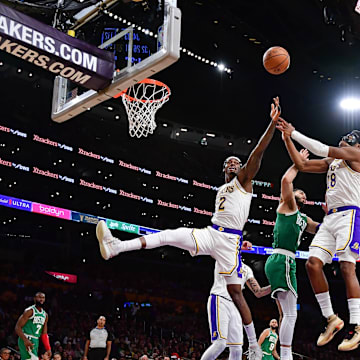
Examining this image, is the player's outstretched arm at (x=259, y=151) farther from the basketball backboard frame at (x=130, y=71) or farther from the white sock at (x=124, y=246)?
the white sock at (x=124, y=246)

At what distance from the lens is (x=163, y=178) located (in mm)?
24047

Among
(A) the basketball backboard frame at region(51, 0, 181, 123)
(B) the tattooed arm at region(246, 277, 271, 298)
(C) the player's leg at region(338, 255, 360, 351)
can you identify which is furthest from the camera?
(B) the tattooed arm at region(246, 277, 271, 298)

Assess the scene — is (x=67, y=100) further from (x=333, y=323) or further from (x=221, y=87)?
(x=221, y=87)

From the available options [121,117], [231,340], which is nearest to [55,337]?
[231,340]

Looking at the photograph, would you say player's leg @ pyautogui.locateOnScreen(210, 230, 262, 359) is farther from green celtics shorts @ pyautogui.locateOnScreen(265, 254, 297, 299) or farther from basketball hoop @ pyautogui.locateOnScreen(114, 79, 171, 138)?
basketball hoop @ pyautogui.locateOnScreen(114, 79, 171, 138)

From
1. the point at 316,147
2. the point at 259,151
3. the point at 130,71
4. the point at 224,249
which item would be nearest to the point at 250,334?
the point at 224,249

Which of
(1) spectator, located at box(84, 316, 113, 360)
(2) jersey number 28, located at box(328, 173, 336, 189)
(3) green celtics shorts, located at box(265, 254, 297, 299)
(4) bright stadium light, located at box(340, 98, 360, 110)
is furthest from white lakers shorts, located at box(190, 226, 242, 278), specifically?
(4) bright stadium light, located at box(340, 98, 360, 110)

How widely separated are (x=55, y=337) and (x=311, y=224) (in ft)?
34.1

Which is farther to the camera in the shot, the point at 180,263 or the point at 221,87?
the point at 180,263

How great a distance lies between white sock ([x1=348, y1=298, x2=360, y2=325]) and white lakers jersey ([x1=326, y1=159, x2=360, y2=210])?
1.06 metres

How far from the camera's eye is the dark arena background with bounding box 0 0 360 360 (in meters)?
15.7

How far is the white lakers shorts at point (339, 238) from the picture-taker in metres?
5.94

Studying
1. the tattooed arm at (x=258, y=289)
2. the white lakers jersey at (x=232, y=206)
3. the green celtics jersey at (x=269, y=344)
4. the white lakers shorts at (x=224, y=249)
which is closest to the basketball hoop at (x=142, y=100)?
the tattooed arm at (x=258, y=289)

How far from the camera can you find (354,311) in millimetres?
5754
